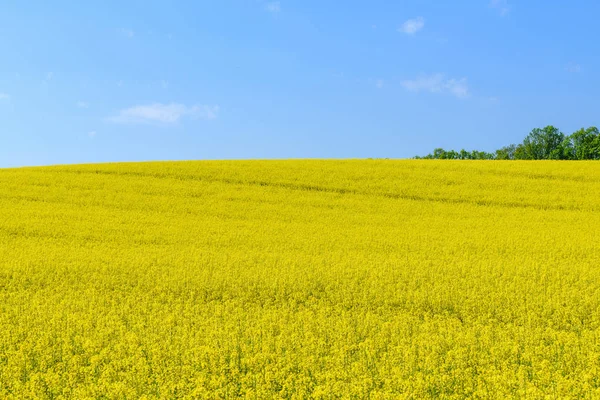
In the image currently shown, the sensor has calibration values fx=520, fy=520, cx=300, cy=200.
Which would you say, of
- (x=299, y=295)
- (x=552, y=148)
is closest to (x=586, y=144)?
(x=552, y=148)

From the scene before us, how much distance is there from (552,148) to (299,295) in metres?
64.4

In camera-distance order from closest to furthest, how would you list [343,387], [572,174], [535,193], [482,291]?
[343,387]
[482,291]
[535,193]
[572,174]

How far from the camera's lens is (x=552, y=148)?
2569 inches

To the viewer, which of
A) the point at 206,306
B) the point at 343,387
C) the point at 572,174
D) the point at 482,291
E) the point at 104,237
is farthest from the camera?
the point at 572,174

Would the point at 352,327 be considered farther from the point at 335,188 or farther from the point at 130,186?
the point at 130,186

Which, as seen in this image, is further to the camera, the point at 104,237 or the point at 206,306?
the point at 104,237

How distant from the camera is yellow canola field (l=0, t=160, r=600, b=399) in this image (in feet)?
20.3

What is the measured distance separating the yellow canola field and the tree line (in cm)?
4185

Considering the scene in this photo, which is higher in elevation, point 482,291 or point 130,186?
point 130,186

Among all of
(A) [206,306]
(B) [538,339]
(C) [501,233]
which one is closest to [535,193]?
(C) [501,233]

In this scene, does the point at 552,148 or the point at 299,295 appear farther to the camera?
the point at 552,148

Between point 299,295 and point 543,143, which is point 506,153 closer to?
point 543,143

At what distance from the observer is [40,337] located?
754 cm

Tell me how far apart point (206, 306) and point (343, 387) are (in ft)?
13.0
